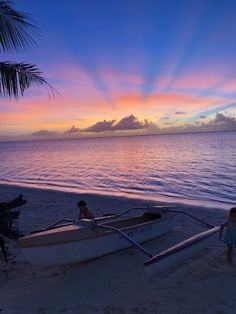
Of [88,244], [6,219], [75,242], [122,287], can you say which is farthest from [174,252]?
[6,219]

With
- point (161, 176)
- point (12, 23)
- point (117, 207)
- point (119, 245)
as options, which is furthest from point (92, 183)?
point (12, 23)

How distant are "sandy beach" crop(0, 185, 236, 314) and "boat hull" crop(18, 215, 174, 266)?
11.7 inches

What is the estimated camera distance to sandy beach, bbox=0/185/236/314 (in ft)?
17.1

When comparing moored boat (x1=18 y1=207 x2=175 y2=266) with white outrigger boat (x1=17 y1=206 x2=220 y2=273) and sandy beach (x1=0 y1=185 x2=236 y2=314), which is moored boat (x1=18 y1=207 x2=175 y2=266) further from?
sandy beach (x1=0 y1=185 x2=236 y2=314)

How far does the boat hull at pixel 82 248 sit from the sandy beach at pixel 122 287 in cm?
30

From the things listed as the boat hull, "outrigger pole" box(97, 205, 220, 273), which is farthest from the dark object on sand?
"outrigger pole" box(97, 205, 220, 273)

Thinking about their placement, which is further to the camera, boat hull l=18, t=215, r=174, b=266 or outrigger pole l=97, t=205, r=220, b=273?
boat hull l=18, t=215, r=174, b=266

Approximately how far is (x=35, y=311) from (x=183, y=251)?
2.98 meters

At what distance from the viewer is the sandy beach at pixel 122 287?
17.1 feet

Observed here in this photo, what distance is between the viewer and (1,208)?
6.62 meters

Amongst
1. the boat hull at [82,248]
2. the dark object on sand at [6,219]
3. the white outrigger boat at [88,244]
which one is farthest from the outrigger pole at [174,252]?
the dark object on sand at [6,219]

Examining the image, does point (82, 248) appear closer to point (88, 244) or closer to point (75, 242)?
point (88, 244)

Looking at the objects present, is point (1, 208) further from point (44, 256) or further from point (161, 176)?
point (161, 176)

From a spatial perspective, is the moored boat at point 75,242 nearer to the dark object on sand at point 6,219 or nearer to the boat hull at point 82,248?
the boat hull at point 82,248
